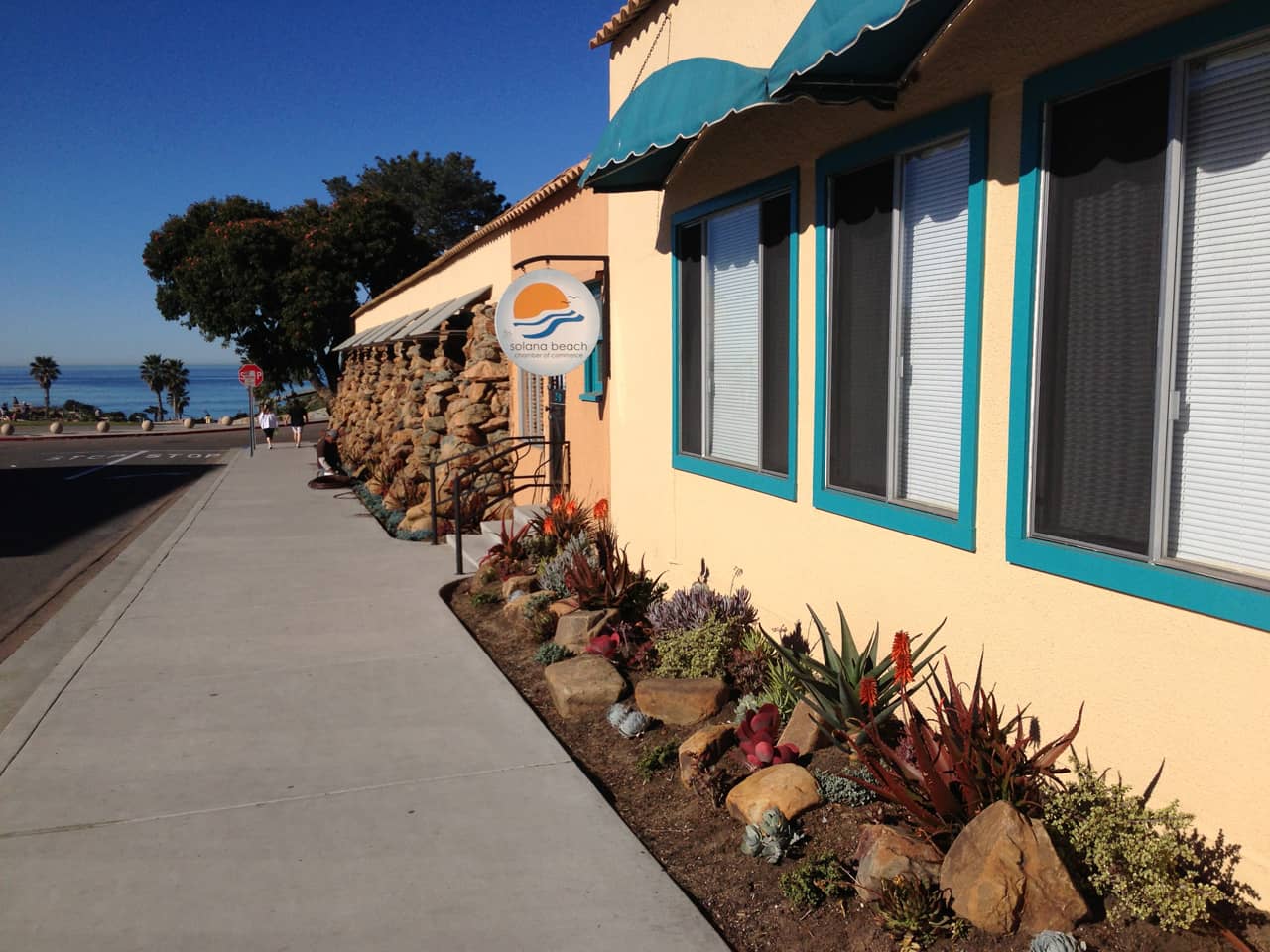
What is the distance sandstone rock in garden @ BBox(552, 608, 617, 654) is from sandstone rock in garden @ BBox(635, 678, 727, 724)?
4.20 ft

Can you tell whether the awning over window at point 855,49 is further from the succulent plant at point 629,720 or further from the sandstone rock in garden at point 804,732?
the succulent plant at point 629,720

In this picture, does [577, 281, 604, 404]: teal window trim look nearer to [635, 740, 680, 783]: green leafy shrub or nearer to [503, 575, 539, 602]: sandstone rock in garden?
[503, 575, 539, 602]: sandstone rock in garden

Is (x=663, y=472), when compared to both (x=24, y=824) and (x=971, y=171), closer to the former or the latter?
(x=971, y=171)

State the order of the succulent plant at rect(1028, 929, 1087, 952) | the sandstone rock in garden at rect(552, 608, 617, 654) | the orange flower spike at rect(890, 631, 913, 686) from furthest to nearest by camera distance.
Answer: the sandstone rock in garden at rect(552, 608, 617, 654) < the orange flower spike at rect(890, 631, 913, 686) < the succulent plant at rect(1028, 929, 1087, 952)

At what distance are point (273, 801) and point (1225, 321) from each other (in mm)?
4392

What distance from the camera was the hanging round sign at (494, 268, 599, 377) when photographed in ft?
29.1

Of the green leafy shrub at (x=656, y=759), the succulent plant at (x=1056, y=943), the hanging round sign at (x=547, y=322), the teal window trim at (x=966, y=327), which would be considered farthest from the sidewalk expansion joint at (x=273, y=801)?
the hanging round sign at (x=547, y=322)

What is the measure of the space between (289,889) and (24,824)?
1.49 meters

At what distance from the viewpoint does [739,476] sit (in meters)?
6.57

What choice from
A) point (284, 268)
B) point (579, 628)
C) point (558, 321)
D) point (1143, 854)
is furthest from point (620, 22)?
point (284, 268)

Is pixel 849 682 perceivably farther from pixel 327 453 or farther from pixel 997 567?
pixel 327 453

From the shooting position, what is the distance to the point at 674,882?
13.0 feet

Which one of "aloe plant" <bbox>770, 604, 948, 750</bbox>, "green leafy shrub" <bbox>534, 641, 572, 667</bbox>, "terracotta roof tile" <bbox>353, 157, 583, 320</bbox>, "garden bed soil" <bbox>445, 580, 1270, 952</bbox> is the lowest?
"garden bed soil" <bbox>445, 580, 1270, 952</bbox>

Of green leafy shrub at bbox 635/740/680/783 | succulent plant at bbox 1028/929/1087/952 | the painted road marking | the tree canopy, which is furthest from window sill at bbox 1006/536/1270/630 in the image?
the tree canopy
